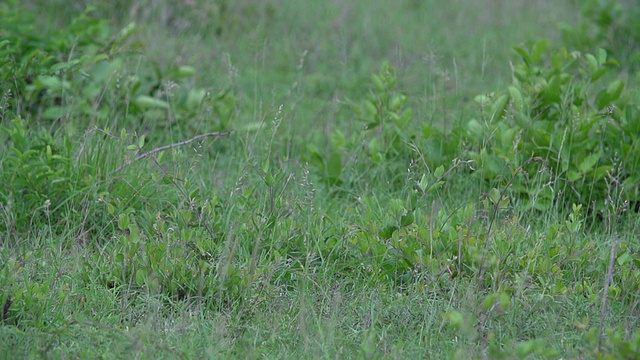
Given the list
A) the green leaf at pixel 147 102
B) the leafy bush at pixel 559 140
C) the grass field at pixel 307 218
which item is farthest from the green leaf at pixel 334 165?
the green leaf at pixel 147 102

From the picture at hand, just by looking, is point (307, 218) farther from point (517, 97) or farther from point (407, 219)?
point (517, 97)

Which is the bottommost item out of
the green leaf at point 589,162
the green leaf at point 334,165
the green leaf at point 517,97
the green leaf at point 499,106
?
the green leaf at point 334,165

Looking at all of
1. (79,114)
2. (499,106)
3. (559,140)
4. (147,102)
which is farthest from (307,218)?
(79,114)

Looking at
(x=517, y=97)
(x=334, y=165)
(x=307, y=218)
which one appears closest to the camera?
(x=307, y=218)

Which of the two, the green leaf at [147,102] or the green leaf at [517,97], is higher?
the green leaf at [517,97]

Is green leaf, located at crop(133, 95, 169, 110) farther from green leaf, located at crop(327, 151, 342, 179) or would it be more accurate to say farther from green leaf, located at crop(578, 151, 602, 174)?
green leaf, located at crop(578, 151, 602, 174)

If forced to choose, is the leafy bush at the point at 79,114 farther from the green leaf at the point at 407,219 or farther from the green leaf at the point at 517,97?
the green leaf at the point at 517,97

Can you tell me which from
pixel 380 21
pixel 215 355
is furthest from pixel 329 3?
pixel 215 355

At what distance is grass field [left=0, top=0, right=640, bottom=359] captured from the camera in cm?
279

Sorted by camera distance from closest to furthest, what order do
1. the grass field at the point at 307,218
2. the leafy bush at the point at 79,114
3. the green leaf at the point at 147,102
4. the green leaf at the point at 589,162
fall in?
the grass field at the point at 307,218 → the leafy bush at the point at 79,114 → the green leaf at the point at 589,162 → the green leaf at the point at 147,102

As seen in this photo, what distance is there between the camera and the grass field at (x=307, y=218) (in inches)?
110

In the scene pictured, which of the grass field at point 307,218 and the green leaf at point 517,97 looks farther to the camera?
the green leaf at point 517,97

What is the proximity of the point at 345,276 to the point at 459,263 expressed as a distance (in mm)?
479

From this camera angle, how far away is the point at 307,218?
11.3ft
